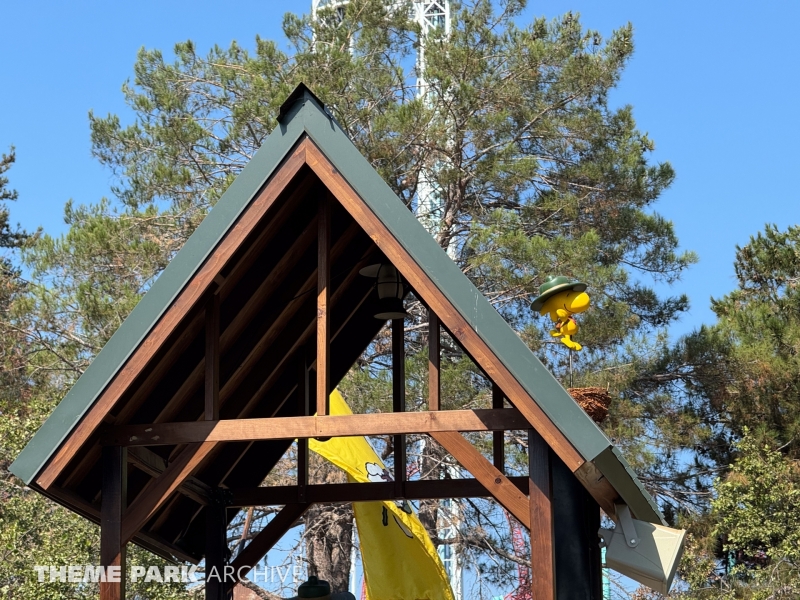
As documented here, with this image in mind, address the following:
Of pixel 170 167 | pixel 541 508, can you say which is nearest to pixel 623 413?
pixel 170 167

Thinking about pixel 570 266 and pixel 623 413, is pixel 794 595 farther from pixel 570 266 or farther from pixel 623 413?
pixel 570 266

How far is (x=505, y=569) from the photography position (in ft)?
46.8

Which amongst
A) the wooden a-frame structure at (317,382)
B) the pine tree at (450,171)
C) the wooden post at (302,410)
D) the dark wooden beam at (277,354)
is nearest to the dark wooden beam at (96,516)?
the wooden a-frame structure at (317,382)

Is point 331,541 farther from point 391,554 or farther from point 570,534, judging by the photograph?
point 570,534

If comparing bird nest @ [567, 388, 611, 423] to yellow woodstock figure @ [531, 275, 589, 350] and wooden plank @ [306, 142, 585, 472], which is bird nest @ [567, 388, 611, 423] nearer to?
yellow woodstock figure @ [531, 275, 589, 350]

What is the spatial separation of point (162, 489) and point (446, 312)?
1.51 meters

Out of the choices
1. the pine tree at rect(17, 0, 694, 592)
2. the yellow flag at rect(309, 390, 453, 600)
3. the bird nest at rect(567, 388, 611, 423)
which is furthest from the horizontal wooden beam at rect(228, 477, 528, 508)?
the pine tree at rect(17, 0, 694, 592)

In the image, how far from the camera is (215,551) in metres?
6.81

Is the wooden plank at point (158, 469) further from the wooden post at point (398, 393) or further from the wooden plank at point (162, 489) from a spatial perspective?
the wooden post at point (398, 393)

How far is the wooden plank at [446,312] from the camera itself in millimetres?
4438

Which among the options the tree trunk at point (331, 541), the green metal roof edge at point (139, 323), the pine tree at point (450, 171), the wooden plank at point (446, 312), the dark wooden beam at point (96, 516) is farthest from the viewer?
the tree trunk at point (331, 541)

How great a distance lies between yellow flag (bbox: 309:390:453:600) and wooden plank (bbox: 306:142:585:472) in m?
3.78

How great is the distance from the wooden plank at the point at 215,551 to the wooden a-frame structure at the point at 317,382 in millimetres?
1065

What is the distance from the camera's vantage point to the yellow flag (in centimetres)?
834
